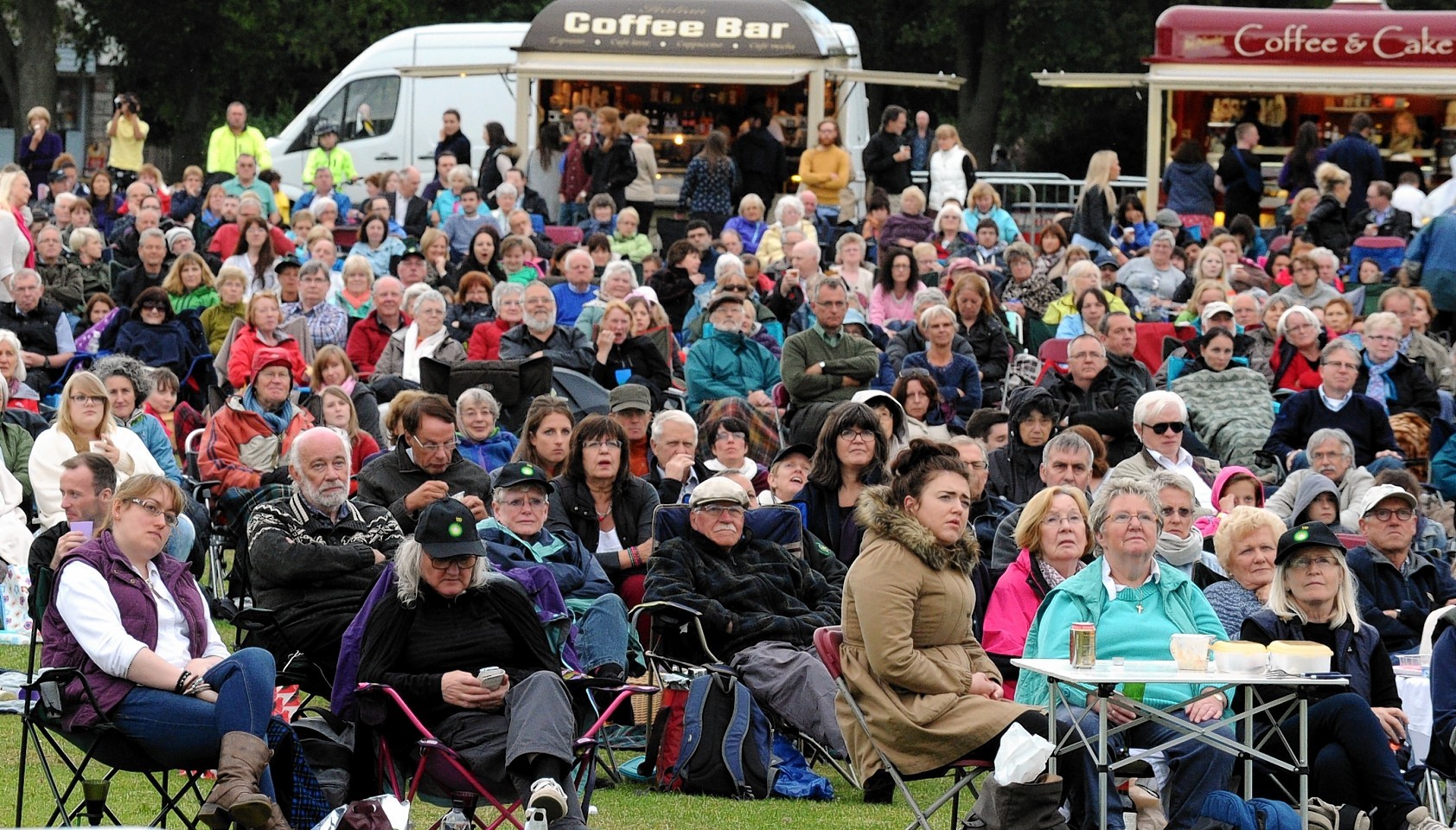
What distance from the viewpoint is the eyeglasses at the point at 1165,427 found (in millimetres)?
9922

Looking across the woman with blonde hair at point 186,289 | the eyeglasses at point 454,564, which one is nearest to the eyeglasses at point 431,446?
the eyeglasses at point 454,564

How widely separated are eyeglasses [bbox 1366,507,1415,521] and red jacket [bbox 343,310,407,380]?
6.54 m

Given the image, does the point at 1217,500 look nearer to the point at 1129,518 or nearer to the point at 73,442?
the point at 1129,518

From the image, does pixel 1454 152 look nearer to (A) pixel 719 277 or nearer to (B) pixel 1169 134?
(B) pixel 1169 134

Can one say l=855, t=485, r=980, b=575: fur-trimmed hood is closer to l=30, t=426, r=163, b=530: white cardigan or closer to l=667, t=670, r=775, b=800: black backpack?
l=667, t=670, r=775, b=800: black backpack

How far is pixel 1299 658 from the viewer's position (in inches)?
247

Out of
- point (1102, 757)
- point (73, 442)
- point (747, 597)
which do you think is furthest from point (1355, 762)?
point (73, 442)

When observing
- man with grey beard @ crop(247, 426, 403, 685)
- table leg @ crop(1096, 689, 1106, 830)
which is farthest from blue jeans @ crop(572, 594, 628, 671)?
table leg @ crop(1096, 689, 1106, 830)

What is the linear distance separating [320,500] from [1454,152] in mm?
16641

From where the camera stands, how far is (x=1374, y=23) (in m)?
20.8

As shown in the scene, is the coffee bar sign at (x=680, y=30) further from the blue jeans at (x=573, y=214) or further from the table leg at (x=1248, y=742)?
the table leg at (x=1248, y=742)

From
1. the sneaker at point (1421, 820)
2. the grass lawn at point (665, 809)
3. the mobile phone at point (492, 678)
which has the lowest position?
the grass lawn at point (665, 809)

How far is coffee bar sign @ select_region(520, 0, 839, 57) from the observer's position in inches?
822

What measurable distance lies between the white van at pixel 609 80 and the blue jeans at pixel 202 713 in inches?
578
